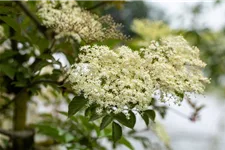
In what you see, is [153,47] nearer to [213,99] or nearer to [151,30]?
[151,30]

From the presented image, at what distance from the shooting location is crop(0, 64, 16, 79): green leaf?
60 centimetres

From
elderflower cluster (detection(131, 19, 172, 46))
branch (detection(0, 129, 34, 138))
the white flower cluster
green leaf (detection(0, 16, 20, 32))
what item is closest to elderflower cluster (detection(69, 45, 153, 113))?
the white flower cluster

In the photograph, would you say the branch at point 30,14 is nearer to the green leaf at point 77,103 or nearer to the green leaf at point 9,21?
the green leaf at point 9,21

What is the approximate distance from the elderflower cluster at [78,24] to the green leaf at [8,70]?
0.27 ft

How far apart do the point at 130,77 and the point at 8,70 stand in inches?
9.7

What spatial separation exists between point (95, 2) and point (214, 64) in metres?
0.83

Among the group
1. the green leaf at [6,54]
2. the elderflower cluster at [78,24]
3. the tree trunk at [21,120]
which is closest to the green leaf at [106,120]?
the elderflower cluster at [78,24]

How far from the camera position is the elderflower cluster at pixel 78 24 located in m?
0.53

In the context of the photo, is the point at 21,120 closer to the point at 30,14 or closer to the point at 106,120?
the point at 30,14

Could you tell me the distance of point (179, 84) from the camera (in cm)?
43

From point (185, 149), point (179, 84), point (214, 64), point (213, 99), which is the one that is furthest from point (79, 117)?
point (213, 99)

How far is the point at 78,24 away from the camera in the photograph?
54 centimetres

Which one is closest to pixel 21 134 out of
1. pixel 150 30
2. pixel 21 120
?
pixel 21 120

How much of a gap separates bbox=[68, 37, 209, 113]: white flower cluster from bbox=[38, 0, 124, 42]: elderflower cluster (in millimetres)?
84
